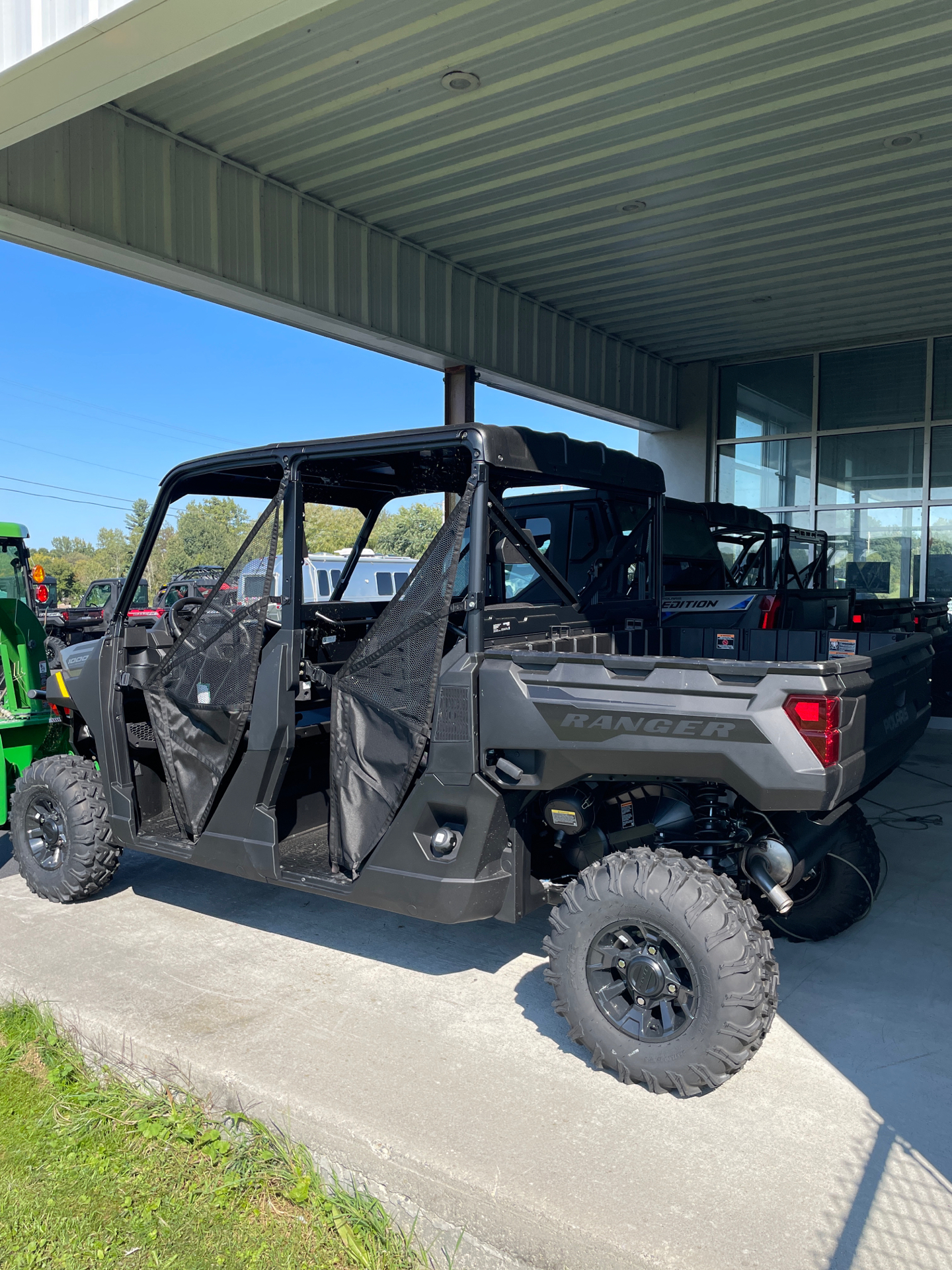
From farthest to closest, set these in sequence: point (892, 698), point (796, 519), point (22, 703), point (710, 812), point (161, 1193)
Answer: point (796, 519) → point (22, 703) → point (892, 698) → point (710, 812) → point (161, 1193)

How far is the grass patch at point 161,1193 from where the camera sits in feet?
8.22

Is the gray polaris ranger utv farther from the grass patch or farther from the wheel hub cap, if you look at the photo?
the grass patch

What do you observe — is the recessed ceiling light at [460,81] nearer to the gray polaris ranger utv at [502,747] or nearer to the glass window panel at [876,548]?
the gray polaris ranger utv at [502,747]

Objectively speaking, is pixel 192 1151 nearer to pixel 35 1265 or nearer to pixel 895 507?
pixel 35 1265

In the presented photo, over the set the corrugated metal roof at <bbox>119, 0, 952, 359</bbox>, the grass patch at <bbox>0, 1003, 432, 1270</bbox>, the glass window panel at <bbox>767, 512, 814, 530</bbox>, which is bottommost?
the grass patch at <bbox>0, 1003, 432, 1270</bbox>

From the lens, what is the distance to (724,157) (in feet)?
25.4

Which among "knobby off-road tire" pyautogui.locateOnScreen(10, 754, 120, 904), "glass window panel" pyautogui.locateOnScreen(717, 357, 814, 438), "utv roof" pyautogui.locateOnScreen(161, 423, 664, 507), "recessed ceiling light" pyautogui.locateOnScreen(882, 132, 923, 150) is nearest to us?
"utv roof" pyautogui.locateOnScreen(161, 423, 664, 507)

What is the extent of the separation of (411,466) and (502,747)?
1671 mm

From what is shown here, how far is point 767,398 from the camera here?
46.6ft

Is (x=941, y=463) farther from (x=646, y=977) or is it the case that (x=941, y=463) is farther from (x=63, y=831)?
(x=63, y=831)

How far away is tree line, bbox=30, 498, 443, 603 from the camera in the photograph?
16.1 ft

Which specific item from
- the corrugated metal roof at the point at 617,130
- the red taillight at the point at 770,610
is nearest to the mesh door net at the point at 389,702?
the corrugated metal roof at the point at 617,130

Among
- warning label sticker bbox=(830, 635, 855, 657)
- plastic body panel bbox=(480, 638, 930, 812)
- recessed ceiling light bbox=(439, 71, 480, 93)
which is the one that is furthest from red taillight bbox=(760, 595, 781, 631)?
recessed ceiling light bbox=(439, 71, 480, 93)

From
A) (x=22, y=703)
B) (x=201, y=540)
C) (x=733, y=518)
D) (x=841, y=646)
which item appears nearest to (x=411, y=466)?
(x=841, y=646)
